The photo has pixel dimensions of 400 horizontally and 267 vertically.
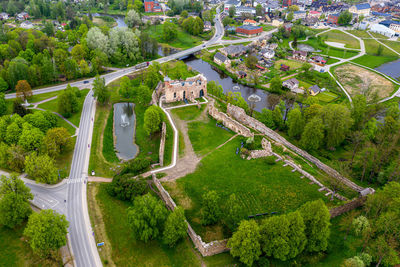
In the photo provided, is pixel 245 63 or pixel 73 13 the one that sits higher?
pixel 73 13

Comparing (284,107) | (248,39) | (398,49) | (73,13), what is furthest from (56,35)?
(398,49)

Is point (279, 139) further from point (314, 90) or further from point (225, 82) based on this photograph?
point (225, 82)

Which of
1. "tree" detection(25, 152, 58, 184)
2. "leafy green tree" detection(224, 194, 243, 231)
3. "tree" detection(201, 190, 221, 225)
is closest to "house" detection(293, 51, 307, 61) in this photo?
"tree" detection(201, 190, 221, 225)

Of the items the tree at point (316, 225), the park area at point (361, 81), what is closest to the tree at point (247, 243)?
the tree at point (316, 225)

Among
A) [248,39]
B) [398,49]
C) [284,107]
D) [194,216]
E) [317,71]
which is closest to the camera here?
[194,216]

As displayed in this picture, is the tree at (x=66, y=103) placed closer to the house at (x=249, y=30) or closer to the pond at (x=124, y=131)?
the pond at (x=124, y=131)

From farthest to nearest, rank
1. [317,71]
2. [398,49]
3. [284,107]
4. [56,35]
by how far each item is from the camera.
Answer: [398,49] < [56,35] < [317,71] < [284,107]

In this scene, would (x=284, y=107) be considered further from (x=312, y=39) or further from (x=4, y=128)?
(x=312, y=39)
